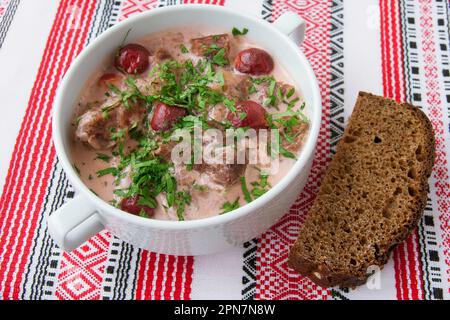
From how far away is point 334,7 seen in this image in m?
2.75

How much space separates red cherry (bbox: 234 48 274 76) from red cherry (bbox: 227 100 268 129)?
0.21 metres

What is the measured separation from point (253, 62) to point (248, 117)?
0.92 feet

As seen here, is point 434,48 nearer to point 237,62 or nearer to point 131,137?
point 237,62

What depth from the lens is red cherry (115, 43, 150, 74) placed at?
7.15 ft

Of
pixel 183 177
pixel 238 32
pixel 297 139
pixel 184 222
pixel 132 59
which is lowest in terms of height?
pixel 184 222

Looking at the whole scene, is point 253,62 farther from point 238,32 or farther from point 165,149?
point 165,149

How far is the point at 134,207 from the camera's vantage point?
74.8 inches

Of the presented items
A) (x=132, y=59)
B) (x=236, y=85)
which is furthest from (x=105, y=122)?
(x=236, y=85)

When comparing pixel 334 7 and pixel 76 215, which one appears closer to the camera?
pixel 76 215

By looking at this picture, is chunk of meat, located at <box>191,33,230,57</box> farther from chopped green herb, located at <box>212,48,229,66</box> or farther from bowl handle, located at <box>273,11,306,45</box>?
bowl handle, located at <box>273,11,306,45</box>

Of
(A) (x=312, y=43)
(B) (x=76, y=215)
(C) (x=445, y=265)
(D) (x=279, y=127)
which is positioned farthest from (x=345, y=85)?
(B) (x=76, y=215)

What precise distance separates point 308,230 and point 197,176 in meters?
0.48

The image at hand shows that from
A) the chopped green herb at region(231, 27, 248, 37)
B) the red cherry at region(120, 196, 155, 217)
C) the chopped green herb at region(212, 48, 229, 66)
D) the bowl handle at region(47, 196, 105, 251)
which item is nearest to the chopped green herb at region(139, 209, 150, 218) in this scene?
the red cherry at region(120, 196, 155, 217)

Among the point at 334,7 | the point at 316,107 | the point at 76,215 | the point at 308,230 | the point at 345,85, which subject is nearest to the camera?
the point at 76,215
